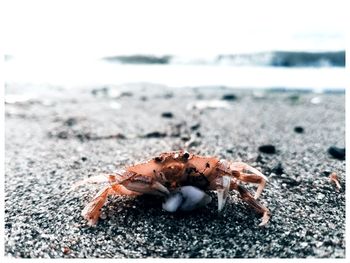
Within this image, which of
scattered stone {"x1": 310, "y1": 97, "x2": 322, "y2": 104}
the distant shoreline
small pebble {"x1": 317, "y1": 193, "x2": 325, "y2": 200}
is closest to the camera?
small pebble {"x1": 317, "y1": 193, "x2": 325, "y2": 200}

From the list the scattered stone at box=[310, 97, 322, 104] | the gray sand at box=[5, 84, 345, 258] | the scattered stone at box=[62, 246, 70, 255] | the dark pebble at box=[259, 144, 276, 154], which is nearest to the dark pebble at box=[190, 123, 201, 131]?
the gray sand at box=[5, 84, 345, 258]

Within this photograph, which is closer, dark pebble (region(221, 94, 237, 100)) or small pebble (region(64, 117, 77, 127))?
small pebble (region(64, 117, 77, 127))

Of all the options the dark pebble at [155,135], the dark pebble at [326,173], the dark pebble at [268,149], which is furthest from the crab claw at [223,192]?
the dark pebble at [155,135]

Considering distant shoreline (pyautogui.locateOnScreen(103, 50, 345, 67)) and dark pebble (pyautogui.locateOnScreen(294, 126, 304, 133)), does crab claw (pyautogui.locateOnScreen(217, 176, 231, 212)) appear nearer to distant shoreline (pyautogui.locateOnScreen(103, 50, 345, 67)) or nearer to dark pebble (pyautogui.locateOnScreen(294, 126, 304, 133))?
dark pebble (pyautogui.locateOnScreen(294, 126, 304, 133))

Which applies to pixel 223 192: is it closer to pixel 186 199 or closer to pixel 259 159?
pixel 186 199

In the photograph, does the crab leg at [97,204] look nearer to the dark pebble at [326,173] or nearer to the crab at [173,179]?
the crab at [173,179]

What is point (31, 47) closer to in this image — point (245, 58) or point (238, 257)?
point (245, 58)

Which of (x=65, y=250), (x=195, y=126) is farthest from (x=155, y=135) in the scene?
(x=65, y=250)
